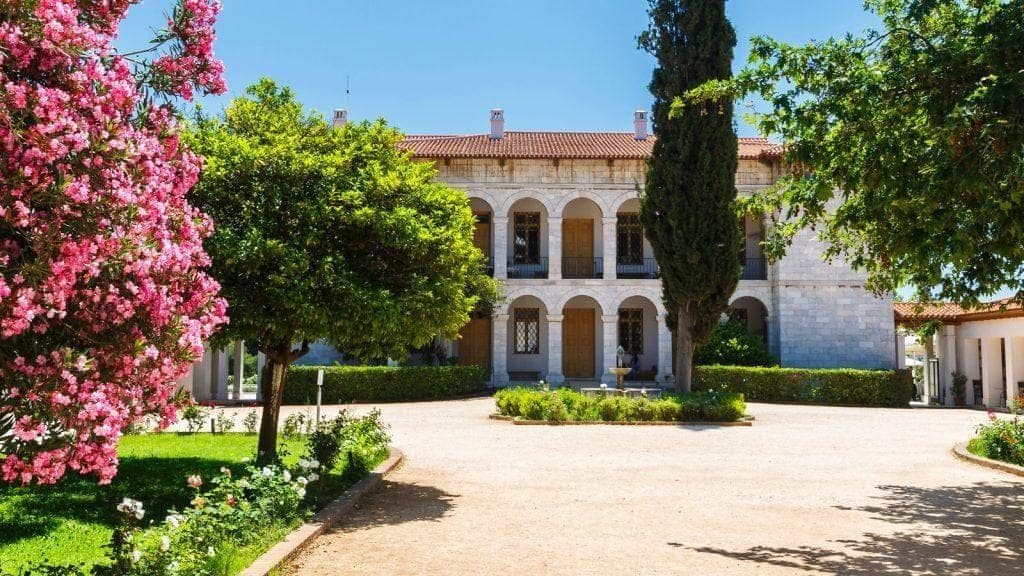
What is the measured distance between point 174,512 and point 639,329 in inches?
1028

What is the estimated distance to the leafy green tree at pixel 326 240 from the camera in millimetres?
7840

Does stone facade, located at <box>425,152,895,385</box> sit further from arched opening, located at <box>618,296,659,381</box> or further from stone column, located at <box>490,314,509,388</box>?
arched opening, located at <box>618,296,659,381</box>

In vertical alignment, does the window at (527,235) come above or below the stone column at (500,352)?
above

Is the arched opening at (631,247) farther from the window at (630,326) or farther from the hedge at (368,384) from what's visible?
the hedge at (368,384)

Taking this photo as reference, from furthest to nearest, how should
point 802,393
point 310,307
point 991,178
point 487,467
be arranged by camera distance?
point 802,393
point 487,467
point 310,307
point 991,178

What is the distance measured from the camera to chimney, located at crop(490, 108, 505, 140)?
3127 centimetres

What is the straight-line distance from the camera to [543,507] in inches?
307

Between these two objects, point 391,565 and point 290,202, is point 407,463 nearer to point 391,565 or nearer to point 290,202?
point 290,202

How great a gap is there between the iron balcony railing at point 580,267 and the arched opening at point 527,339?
63.4 inches

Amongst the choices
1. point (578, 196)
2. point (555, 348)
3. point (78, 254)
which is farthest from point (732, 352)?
point (78, 254)

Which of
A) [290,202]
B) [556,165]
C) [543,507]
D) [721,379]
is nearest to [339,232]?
[290,202]

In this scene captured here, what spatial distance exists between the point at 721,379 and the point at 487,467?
575 inches

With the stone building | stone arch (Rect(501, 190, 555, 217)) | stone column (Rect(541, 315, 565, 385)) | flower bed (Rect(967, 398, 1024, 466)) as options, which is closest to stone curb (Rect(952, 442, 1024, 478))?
flower bed (Rect(967, 398, 1024, 466))

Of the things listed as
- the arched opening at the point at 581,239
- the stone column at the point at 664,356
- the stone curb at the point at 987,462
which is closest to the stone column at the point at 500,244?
the arched opening at the point at 581,239
